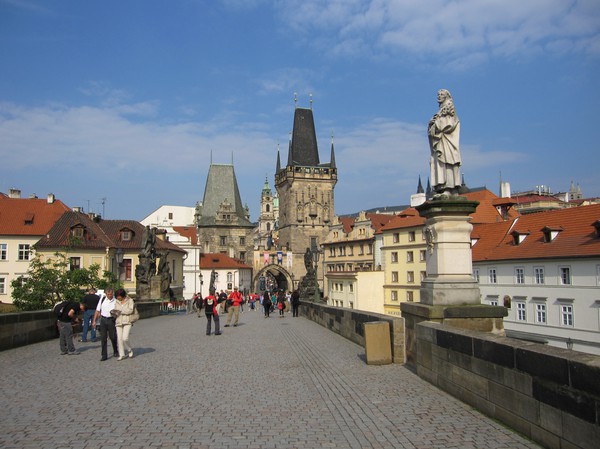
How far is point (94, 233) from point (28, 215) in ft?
29.1

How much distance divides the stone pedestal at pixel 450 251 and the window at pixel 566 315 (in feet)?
85.9

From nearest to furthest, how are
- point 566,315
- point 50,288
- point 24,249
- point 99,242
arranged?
1. point 50,288
2. point 566,315
3. point 99,242
4. point 24,249

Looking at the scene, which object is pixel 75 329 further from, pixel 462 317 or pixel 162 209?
pixel 162 209

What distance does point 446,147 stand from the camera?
9.03m

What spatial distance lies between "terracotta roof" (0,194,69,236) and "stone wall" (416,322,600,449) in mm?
51053

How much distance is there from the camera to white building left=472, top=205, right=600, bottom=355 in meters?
30.4

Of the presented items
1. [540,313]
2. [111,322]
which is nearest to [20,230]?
[540,313]

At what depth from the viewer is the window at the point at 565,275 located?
32.0 meters

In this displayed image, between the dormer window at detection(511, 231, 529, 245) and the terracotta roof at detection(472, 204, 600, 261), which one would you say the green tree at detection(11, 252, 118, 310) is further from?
the dormer window at detection(511, 231, 529, 245)

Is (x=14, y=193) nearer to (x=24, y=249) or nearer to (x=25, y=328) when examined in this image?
(x=24, y=249)

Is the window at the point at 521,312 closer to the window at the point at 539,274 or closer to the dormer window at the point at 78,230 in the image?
the window at the point at 539,274

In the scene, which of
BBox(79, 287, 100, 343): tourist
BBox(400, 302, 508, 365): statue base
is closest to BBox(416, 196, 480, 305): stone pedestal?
BBox(400, 302, 508, 365): statue base

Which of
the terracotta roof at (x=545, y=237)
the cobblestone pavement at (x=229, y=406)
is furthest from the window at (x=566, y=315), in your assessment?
the cobblestone pavement at (x=229, y=406)

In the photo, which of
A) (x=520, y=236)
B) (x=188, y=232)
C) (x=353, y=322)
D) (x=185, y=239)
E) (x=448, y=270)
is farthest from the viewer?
(x=188, y=232)
